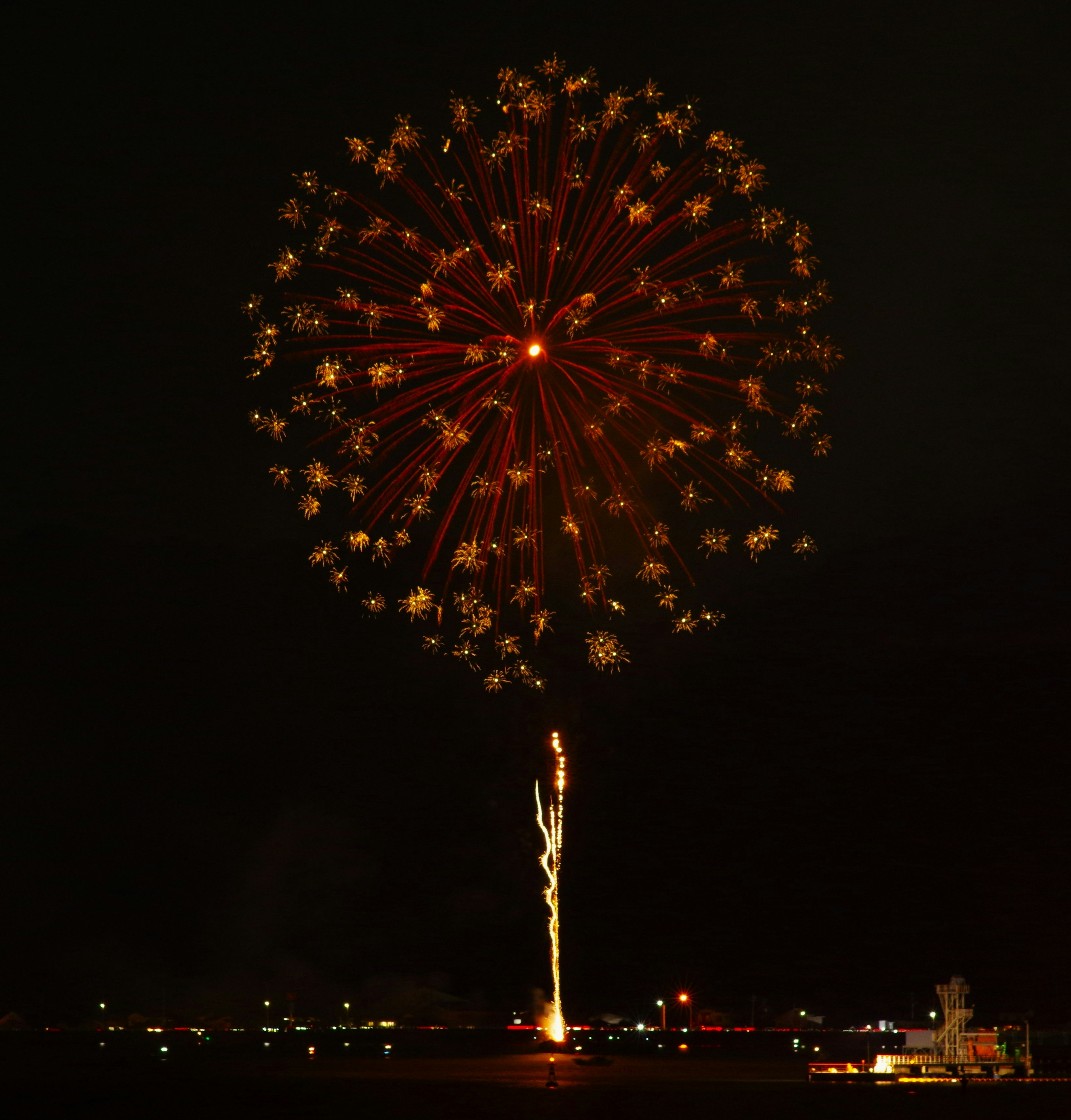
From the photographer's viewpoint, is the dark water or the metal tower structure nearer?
the dark water

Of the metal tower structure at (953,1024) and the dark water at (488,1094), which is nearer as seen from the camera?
the dark water at (488,1094)

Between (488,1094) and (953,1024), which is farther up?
(953,1024)

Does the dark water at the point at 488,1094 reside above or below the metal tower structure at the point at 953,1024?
below

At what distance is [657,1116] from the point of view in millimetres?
71688

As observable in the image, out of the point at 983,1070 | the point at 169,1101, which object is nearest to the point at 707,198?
the point at 169,1101

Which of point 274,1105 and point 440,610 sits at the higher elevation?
point 440,610

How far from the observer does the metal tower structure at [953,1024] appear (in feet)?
313

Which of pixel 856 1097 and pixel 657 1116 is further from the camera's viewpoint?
pixel 856 1097

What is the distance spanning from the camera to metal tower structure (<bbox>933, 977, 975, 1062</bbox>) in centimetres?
9538

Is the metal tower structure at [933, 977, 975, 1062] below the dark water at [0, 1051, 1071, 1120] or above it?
above

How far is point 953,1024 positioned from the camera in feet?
332

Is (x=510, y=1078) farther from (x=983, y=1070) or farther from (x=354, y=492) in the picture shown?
(x=354, y=492)

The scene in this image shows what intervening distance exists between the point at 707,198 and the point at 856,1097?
229 feet

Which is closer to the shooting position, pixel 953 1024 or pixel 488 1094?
pixel 488 1094
